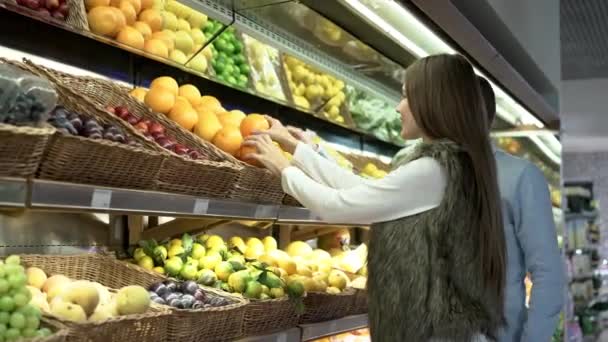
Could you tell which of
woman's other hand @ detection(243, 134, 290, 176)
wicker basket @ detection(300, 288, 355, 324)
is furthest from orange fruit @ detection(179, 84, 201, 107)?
wicker basket @ detection(300, 288, 355, 324)

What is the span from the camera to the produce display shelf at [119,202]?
1592 millimetres

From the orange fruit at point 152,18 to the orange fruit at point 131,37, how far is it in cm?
12

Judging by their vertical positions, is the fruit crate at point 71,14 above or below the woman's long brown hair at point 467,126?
above

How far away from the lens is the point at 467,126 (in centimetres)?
209

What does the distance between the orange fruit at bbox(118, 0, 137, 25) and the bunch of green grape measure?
43.0 inches

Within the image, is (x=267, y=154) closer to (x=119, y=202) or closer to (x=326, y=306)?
(x=119, y=202)

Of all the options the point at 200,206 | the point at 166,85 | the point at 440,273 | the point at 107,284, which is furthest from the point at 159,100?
the point at 440,273

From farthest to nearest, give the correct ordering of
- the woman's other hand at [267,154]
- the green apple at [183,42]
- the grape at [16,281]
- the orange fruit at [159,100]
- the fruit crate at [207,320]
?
the green apple at [183,42] → the orange fruit at [159,100] → the woman's other hand at [267,154] → the fruit crate at [207,320] → the grape at [16,281]

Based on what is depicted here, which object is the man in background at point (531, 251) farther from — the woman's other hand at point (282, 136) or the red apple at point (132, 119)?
the red apple at point (132, 119)

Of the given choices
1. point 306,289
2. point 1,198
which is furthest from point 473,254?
point 1,198

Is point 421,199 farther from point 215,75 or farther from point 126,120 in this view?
point 215,75

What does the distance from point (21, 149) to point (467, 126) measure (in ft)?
3.76

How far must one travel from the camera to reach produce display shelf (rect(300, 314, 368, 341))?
102 inches

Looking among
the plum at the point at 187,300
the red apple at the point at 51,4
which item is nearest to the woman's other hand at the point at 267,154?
the plum at the point at 187,300
